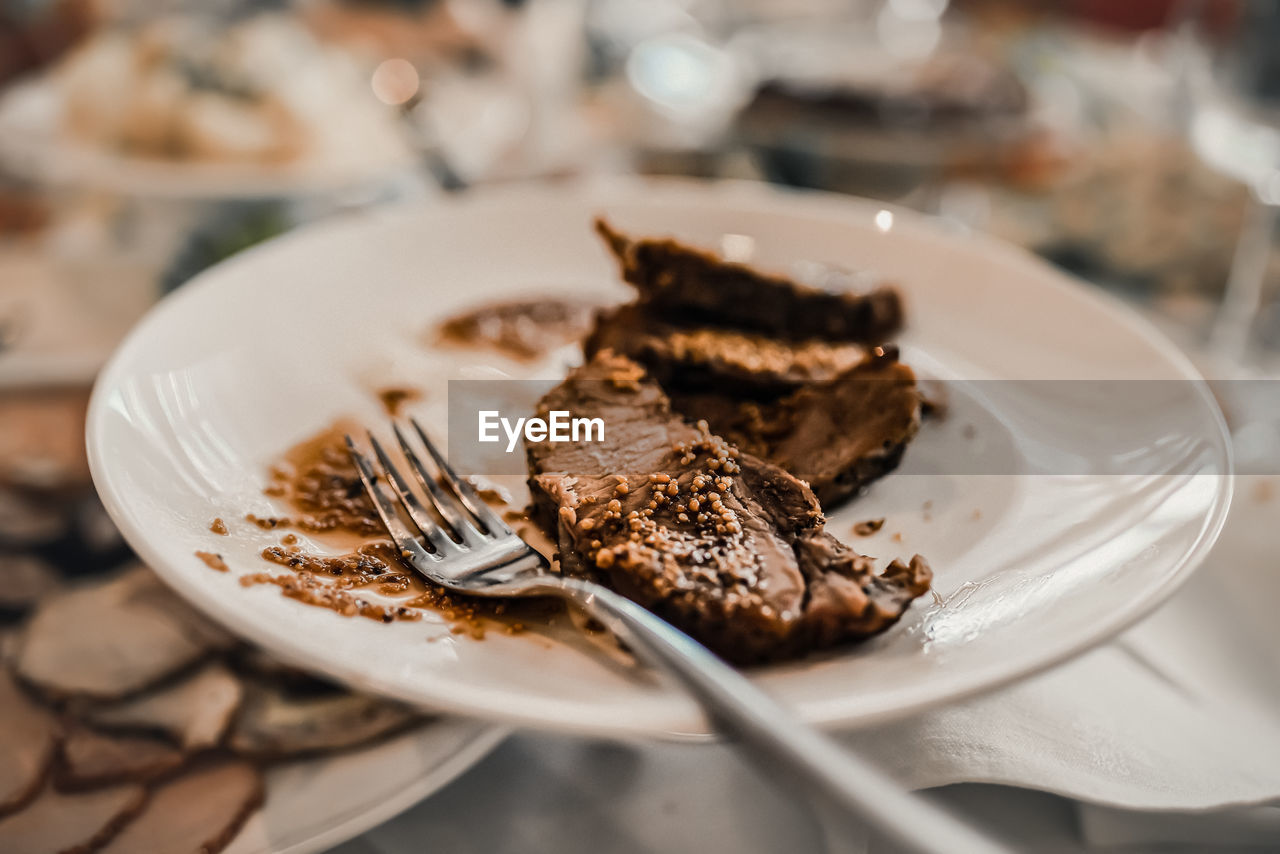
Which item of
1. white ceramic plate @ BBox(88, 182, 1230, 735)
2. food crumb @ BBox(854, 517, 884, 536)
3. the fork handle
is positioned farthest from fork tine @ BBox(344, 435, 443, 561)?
food crumb @ BBox(854, 517, 884, 536)

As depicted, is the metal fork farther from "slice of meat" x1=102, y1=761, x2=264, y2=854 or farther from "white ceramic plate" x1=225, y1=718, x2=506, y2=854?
"slice of meat" x1=102, y1=761, x2=264, y2=854

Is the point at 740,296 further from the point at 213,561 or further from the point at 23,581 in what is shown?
the point at 23,581

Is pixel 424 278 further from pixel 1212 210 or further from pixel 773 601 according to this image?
pixel 1212 210

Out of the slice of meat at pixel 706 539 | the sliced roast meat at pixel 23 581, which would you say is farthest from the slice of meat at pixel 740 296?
the sliced roast meat at pixel 23 581

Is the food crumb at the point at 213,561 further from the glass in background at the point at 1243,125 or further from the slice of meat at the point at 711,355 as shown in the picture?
the glass in background at the point at 1243,125

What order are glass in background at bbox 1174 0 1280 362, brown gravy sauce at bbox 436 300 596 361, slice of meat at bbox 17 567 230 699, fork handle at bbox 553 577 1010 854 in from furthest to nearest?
glass in background at bbox 1174 0 1280 362, brown gravy sauce at bbox 436 300 596 361, slice of meat at bbox 17 567 230 699, fork handle at bbox 553 577 1010 854

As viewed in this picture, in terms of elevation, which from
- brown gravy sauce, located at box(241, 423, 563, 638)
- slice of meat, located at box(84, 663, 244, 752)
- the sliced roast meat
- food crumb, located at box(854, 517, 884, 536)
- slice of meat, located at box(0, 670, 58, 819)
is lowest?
slice of meat, located at box(0, 670, 58, 819)

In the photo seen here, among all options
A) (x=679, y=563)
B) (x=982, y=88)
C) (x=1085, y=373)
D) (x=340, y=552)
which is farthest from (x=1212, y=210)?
(x=340, y=552)
